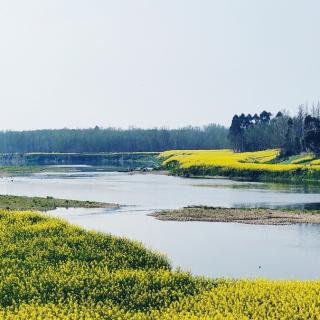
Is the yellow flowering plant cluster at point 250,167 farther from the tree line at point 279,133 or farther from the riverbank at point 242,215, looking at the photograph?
the riverbank at point 242,215

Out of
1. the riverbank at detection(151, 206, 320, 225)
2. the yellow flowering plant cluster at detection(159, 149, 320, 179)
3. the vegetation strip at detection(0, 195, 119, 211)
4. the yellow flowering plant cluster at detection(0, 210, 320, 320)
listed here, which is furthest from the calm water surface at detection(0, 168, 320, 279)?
the yellow flowering plant cluster at detection(159, 149, 320, 179)

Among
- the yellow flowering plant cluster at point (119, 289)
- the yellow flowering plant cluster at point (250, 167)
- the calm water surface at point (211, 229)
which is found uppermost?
the yellow flowering plant cluster at point (250, 167)

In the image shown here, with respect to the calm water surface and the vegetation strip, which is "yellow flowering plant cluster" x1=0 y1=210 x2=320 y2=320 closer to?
the calm water surface

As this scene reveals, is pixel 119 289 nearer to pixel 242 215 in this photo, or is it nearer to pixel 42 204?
pixel 242 215

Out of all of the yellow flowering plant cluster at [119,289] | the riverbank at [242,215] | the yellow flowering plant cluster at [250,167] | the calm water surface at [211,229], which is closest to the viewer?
the yellow flowering plant cluster at [119,289]

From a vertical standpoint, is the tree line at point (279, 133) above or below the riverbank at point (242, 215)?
above

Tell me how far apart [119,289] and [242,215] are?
31992mm

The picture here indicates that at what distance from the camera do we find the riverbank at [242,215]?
51250mm

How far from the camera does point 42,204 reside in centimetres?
6050

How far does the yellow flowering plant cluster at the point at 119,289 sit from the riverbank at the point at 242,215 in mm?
21917

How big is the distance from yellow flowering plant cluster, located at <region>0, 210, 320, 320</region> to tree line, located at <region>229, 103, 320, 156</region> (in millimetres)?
85154

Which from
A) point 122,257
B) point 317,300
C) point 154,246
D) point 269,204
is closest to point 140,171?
point 269,204

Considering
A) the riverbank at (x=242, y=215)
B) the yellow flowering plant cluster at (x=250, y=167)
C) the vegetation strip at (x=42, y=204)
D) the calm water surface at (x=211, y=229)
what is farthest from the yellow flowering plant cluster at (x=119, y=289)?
the yellow flowering plant cluster at (x=250, y=167)

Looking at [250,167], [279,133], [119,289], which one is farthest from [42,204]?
[279,133]
